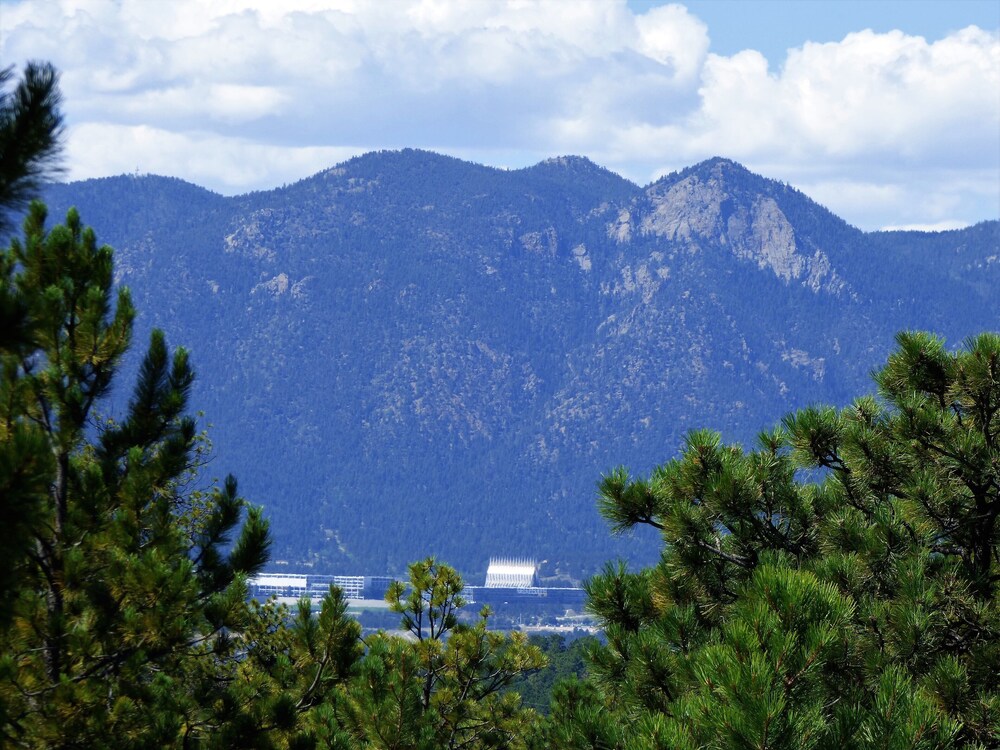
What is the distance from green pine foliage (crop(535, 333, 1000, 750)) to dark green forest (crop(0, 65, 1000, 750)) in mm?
22

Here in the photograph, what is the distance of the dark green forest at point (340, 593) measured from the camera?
11.3 m

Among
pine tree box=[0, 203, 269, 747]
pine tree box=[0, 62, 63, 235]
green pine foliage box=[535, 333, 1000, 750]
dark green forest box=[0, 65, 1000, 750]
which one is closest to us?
pine tree box=[0, 62, 63, 235]

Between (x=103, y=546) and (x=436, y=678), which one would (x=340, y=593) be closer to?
(x=103, y=546)

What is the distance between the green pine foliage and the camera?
35.3 ft

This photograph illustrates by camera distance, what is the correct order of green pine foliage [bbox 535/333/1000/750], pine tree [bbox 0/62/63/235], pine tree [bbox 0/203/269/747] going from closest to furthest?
pine tree [bbox 0/62/63/235], green pine foliage [bbox 535/333/1000/750], pine tree [bbox 0/203/269/747]

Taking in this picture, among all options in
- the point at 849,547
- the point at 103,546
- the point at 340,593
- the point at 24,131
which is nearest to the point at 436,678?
the point at 340,593

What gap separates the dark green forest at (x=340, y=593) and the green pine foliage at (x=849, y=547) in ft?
0.07

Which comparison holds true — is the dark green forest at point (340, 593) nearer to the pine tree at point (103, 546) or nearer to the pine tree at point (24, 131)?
the pine tree at point (103, 546)

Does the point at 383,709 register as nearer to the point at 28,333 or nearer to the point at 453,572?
the point at 453,572

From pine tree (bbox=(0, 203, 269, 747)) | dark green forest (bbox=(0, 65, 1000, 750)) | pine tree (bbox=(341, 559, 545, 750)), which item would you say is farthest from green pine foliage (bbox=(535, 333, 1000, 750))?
pine tree (bbox=(0, 203, 269, 747))

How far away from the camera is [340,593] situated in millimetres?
14523

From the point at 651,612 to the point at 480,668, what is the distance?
7190 mm

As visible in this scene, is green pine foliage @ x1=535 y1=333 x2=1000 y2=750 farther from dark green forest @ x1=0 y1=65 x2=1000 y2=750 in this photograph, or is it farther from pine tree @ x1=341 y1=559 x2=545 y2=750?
pine tree @ x1=341 y1=559 x2=545 y2=750

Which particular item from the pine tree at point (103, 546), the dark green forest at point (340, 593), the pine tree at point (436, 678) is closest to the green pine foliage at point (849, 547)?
the dark green forest at point (340, 593)
